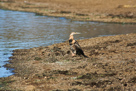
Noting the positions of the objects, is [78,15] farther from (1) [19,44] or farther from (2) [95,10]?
(1) [19,44]

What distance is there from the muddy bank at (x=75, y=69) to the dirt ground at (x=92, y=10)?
19.3 meters

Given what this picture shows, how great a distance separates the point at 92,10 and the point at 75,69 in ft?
102

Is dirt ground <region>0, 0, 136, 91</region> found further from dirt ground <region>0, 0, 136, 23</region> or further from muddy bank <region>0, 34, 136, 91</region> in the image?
dirt ground <region>0, 0, 136, 23</region>

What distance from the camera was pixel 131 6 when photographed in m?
40.8

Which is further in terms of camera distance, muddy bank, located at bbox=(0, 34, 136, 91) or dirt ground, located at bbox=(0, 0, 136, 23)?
dirt ground, located at bbox=(0, 0, 136, 23)

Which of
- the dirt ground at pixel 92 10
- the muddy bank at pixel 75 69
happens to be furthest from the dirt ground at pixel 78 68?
the dirt ground at pixel 92 10

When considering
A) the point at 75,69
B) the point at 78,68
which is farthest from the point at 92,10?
the point at 75,69

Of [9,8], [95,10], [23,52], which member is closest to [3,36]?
[23,52]

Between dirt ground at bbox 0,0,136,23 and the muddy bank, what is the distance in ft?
63.2

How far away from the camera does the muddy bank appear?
909 cm

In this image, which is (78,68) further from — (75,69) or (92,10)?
(92,10)

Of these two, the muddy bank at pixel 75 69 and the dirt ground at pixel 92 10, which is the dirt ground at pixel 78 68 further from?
the dirt ground at pixel 92 10

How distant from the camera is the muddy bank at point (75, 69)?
9094 mm

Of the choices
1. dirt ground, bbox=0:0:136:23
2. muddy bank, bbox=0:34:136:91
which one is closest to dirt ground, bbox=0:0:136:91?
muddy bank, bbox=0:34:136:91
